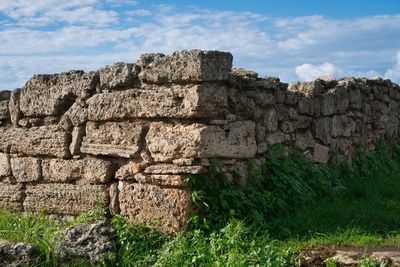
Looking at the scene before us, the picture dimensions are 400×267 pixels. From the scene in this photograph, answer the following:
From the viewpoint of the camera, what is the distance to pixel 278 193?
6.04 metres

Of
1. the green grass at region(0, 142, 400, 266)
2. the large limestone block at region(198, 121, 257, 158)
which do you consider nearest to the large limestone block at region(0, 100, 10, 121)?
the green grass at region(0, 142, 400, 266)

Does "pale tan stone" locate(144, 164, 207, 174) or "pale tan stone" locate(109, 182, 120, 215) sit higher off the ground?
"pale tan stone" locate(144, 164, 207, 174)

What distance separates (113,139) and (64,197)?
95 cm

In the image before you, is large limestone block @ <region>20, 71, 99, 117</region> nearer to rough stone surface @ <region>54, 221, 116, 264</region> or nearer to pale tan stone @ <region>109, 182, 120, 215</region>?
pale tan stone @ <region>109, 182, 120, 215</region>

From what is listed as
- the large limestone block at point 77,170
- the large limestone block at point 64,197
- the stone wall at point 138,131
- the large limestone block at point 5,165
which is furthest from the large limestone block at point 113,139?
the large limestone block at point 5,165

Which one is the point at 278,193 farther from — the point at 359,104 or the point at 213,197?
the point at 359,104

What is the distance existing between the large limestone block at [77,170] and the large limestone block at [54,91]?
0.61m

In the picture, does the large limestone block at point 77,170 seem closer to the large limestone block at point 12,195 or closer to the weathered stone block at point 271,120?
the large limestone block at point 12,195

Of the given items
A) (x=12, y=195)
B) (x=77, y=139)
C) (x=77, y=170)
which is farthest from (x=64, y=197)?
(x=12, y=195)

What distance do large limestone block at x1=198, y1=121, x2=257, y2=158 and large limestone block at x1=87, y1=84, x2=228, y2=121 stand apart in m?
0.19

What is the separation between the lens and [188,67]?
5.36 meters

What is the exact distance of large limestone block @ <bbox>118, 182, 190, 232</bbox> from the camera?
524 centimetres

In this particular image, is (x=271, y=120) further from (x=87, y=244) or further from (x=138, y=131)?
(x=87, y=244)

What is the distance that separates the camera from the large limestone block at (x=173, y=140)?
5230 mm
